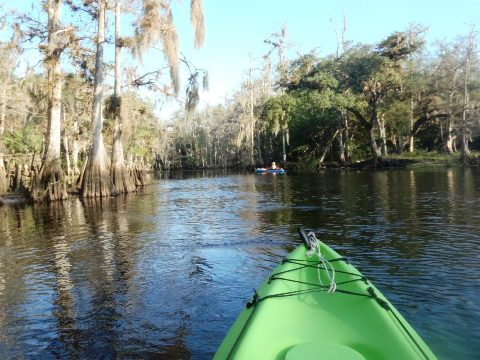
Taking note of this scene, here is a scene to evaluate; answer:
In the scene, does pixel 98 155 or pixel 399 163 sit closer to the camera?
pixel 98 155

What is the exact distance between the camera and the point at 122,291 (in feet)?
19.5

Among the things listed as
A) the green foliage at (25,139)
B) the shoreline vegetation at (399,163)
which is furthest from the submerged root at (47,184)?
the shoreline vegetation at (399,163)

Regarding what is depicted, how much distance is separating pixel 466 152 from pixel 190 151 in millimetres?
52509

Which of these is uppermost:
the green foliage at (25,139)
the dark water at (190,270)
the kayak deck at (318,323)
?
the green foliage at (25,139)

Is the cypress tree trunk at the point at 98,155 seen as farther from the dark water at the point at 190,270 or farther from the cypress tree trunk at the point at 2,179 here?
the dark water at the point at 190,270

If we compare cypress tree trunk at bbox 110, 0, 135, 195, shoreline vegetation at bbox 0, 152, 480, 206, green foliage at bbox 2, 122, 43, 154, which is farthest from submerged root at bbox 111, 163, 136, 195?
shoreline vegetation at bbox 0, 152, 480, 206

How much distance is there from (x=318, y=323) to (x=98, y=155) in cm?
1703

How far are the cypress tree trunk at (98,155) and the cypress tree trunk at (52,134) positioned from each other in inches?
45.1

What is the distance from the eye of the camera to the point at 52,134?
18203mm

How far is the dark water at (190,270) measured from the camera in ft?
14.5

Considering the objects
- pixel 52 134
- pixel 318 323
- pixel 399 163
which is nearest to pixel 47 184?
pixel 52 134

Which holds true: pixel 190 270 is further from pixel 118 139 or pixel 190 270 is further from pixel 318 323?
pixel 118 139

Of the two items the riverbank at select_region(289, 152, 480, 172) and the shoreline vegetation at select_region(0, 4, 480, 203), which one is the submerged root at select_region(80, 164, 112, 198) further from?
the riverbank at select_region(289, 152, 480, 172)

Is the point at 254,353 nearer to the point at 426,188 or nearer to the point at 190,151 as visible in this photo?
the point at 426,188
